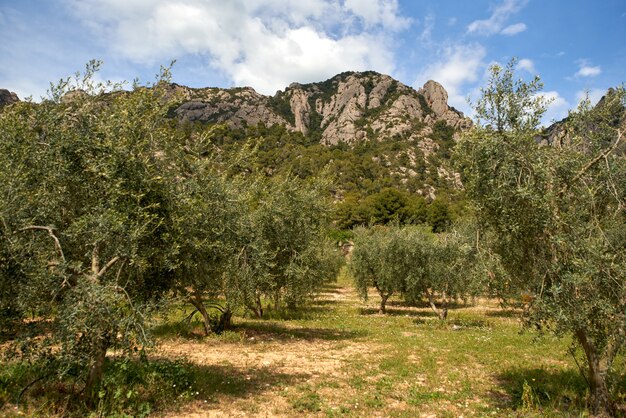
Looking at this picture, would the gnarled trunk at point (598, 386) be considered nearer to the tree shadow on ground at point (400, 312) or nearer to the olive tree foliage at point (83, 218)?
the olive tree foliage at point (83, 218)

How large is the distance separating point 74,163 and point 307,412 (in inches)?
362

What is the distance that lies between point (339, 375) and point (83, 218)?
10.8m

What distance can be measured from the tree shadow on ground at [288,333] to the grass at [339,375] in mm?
68

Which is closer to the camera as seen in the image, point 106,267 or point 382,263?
point 106,267

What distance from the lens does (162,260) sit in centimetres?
1029

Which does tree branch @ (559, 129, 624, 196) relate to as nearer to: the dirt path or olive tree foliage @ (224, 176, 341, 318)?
the dirt path

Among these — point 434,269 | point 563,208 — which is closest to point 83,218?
point 563,208

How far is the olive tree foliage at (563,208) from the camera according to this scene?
9344 millimetres

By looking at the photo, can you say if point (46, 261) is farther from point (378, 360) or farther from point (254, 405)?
point (378, 360)

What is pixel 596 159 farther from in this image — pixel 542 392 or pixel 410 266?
pixel 410 266

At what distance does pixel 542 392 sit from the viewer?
Answer: 1278 cm

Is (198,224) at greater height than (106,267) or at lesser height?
greater

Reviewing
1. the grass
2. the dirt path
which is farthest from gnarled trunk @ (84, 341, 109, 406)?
the dirt path

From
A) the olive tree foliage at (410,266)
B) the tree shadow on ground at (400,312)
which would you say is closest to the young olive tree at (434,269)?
the olive tree foliage at (410,266)
